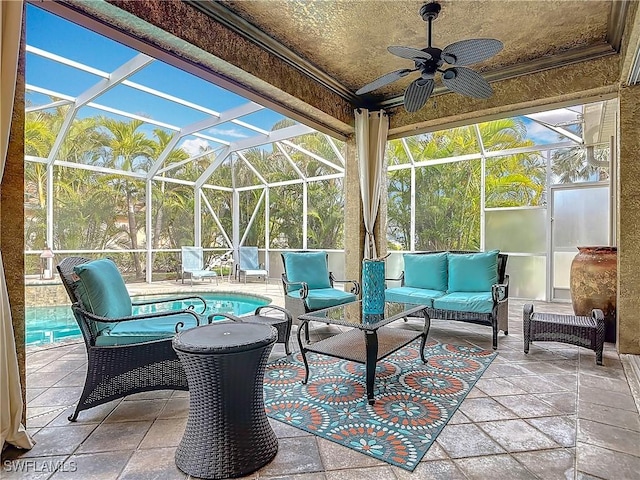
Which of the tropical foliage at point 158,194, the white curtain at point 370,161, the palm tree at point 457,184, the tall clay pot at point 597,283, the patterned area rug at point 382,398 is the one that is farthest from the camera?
the tropical foliage at point 158,194

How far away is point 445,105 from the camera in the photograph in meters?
4.71

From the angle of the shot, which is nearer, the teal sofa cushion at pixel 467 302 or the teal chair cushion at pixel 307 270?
the teal sofa cushion at pixel 467 302

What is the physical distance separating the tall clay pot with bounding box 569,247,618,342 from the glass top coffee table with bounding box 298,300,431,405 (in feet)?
6.79

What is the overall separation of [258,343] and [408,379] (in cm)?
159

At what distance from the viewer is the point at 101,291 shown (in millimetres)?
2410

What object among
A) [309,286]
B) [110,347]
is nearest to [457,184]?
[309,286]

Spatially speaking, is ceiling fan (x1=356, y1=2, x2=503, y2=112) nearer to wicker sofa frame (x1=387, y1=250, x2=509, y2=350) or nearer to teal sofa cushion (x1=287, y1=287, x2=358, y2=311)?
wicker sofa frame (x1=387, y1=250, x2=509, y2=350)

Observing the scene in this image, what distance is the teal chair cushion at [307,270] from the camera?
4715mm

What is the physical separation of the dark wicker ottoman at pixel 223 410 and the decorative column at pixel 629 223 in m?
3.55

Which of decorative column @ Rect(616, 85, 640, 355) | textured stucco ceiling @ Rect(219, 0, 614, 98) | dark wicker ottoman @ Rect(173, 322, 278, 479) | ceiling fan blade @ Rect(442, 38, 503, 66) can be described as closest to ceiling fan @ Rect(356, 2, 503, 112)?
ceiling fan blade @ Rect(442, 38, 503, 66)

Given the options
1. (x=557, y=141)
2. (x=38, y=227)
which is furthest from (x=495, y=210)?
(x=38, y=227)

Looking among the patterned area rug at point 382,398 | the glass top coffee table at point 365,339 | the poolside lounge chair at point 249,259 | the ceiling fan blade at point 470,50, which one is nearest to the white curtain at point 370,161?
the glass top coffee table at point 365,339

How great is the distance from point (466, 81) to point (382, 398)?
2720 millimetres

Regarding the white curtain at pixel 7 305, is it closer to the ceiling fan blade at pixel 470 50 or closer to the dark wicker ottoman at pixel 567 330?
the ceiling fan blade at pixel 470 50
